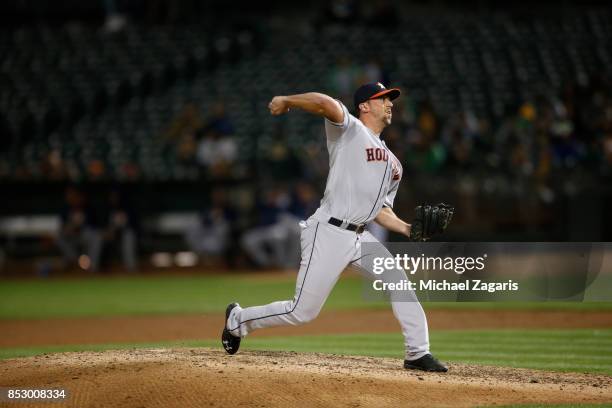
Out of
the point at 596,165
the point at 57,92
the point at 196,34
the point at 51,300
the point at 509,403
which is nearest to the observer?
the point at 509,403

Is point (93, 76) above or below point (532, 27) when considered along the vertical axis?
below

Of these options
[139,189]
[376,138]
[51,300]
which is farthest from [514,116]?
[376,138]

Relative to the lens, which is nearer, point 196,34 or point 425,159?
point 425,159

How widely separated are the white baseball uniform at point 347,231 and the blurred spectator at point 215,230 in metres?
11.6

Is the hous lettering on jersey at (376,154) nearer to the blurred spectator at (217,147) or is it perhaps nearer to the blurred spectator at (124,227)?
the blurred spectator at (124,227)

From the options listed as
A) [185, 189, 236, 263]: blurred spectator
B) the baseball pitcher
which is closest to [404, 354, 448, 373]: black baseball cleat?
the baseball pitcher

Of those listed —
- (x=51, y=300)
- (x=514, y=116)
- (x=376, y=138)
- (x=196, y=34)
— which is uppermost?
(x=196, y=34)

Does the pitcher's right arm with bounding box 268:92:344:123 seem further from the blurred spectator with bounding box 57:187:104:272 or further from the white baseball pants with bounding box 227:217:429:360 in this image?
the blurred spectator with bounding box 57:187:104:272

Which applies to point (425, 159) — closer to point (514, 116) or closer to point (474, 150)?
point (474, 150)

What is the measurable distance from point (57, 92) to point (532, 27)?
11878 mm

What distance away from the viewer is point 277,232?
17.4 m

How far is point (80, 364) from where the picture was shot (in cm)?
643

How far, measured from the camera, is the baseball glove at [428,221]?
6.41 m

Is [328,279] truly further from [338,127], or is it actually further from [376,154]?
[338,127]
